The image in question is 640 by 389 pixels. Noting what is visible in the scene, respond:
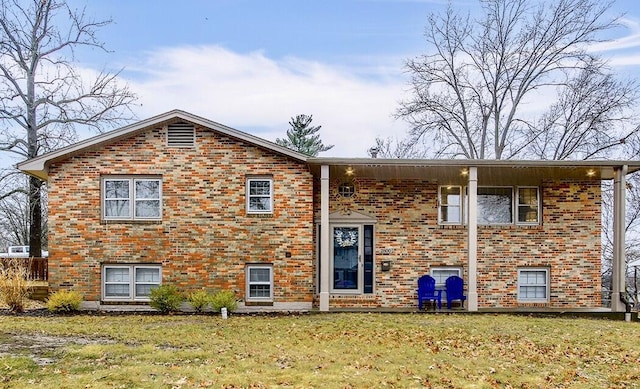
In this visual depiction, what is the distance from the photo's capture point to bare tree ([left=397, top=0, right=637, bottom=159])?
22.3 metres

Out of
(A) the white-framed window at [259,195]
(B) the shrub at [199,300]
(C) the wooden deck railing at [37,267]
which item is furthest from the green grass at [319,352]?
(C) the wooden deck railing at [37,267]

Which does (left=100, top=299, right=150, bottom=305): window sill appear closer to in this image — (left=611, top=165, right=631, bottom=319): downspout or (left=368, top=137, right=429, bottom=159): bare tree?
(left=611, top=165, right=631, bottom=319): downspout

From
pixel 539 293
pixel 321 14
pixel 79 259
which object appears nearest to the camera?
pixel 79 259

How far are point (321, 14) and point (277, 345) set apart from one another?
13.1m

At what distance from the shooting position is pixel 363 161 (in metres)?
12.1

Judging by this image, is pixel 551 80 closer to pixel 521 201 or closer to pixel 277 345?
pixel 521 201

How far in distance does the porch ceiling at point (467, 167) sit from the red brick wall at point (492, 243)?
0.54 metres

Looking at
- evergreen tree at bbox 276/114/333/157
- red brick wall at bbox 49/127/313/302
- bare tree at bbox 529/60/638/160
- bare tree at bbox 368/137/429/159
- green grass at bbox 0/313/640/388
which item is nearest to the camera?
green grass at bbox 0/313/640/388

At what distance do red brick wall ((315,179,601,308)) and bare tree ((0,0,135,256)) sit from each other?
1332 cm

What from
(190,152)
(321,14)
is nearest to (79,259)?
(190,152)

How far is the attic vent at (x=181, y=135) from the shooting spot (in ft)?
43.1

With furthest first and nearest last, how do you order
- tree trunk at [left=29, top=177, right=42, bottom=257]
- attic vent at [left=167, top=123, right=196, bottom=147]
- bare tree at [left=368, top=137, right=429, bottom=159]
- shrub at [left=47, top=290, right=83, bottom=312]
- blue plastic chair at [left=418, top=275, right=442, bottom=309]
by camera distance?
bare tree at [left=368, top=137, right=429, bottom=159] → tree trunk at [left=29, top=177, right=42, bottom=257] → blue plastic chair at [left=418, top=275, right=442, bottom=309] → attic vent at [left=167, top=123, right=196, bottom=147] → shrub at [left=47, top=290, right=83, bottom=312]

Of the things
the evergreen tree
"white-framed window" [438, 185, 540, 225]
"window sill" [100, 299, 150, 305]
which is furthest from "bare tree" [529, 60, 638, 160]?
the evergreen tree

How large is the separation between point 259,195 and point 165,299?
Answer: 11.7 feet
